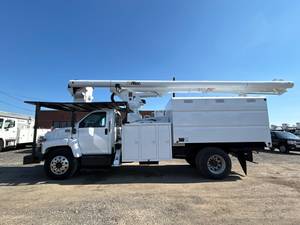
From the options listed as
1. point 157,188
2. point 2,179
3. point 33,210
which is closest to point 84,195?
point 33,210

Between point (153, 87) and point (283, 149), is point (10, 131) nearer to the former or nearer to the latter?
point (153, 87)

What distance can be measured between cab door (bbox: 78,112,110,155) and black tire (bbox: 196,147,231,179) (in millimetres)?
3403

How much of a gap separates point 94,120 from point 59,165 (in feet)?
6.47

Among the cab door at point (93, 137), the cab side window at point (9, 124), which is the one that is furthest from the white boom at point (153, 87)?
the cab side window at point (9, 124)

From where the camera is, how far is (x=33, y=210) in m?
4.61

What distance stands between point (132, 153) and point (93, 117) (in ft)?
6.63

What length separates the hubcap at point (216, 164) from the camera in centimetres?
765

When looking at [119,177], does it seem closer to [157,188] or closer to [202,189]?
[157,188]

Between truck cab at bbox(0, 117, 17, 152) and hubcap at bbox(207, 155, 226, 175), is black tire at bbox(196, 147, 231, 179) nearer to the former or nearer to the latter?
hubcap at bbox(207, 155, 226, 175)

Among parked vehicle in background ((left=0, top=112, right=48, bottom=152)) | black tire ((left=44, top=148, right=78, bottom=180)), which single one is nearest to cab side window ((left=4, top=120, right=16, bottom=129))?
parked vehicle in background ((left=0, top=112, right=48, bottom=152))

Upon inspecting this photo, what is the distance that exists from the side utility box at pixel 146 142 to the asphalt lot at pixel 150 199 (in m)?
0.78

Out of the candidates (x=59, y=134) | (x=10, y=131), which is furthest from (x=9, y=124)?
(x=59, y=134)

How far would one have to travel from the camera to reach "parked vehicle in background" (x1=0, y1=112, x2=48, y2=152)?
1670cm

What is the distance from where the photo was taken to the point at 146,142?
7.82 metres
